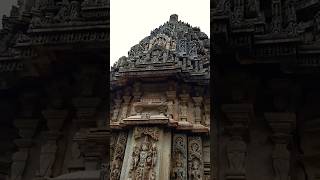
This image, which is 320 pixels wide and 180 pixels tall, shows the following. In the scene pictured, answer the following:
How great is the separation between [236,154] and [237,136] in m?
0.13

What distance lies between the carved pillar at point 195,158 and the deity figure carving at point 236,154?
1.04 feet

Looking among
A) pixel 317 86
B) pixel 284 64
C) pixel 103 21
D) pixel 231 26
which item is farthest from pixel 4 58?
pixel 317 86

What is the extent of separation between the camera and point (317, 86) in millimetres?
3539

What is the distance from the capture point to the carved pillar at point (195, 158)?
9.17ft

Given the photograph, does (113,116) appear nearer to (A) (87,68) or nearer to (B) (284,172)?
(A) (87,68)

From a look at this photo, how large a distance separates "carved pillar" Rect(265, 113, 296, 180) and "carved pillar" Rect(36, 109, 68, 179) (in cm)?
159

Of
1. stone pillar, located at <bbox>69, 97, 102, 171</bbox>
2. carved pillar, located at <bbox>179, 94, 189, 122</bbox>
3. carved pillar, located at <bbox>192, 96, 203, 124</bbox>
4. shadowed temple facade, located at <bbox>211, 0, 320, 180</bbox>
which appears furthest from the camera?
stone pillar, located at <bbox>69, 97, 102, 171</bbox>

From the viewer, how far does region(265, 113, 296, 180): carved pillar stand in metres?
3.30

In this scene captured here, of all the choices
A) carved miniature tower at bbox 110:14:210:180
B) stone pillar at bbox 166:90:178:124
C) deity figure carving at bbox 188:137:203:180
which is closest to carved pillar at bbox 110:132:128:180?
carved miniature tower at bbox 110:14:210:180

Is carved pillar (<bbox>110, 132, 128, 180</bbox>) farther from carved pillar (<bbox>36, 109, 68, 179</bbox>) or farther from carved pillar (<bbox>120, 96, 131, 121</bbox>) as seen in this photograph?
carved pillar (<bbox>36, 109, 68, 179</bbox>)

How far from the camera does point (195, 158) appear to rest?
3160 millimetres

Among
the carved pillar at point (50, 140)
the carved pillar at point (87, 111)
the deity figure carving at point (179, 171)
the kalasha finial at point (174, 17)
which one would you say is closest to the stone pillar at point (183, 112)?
the deity figure carving at point (179, 171)

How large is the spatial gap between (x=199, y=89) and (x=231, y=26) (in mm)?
514

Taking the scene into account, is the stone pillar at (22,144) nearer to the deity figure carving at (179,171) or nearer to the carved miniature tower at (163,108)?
the carved miniature tower at (163,108)
